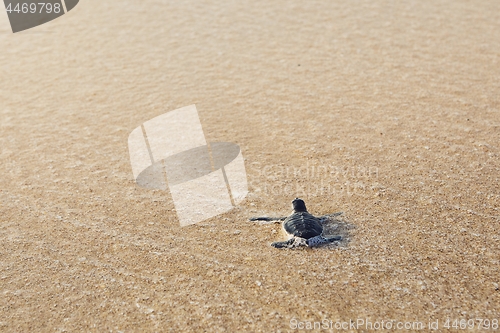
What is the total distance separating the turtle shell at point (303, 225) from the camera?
3344 millimetres

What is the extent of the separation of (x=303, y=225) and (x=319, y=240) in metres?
0.15

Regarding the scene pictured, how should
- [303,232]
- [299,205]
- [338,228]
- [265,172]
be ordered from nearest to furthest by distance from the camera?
1. [303,232]
2. [338,228]
3. [299,205]
4. [265,172]

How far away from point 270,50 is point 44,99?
316 cm

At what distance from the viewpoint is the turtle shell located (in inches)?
132

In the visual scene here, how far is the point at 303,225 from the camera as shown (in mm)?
3363

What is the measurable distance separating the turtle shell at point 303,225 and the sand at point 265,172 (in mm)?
122
